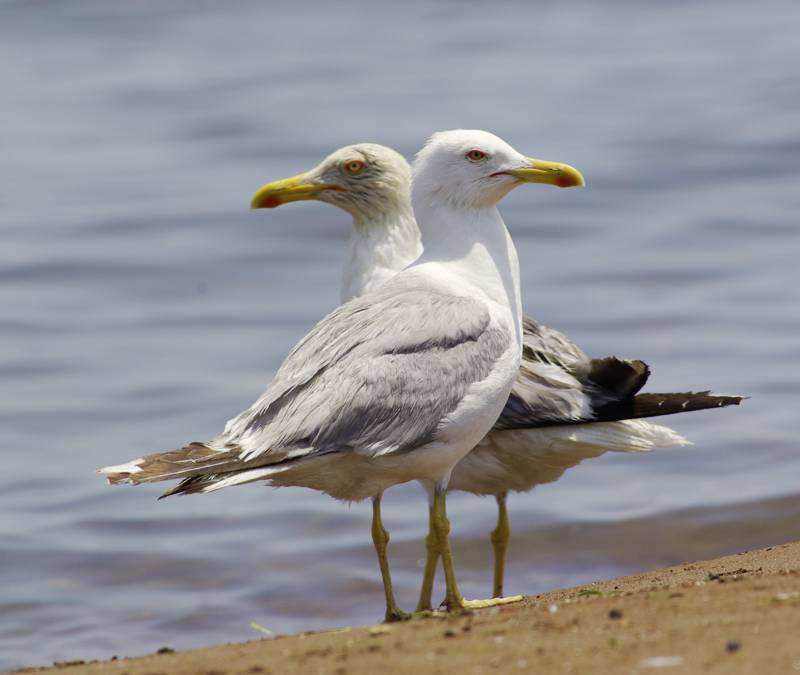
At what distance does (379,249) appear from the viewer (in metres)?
8.48

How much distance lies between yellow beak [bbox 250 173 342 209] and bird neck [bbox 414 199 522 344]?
1.89m

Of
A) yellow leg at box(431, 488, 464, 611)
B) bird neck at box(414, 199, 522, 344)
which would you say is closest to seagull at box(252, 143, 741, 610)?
yellow leg at box(431, 488, 464, 611)

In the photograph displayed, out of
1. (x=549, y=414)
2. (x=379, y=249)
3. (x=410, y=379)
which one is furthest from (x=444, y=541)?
(x=379, y=249)

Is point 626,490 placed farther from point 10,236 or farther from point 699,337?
point 10,236

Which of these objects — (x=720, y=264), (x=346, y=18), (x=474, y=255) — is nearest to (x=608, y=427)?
(x=474, y=255)

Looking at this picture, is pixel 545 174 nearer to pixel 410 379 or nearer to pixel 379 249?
pixel 410 379

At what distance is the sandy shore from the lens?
441cm

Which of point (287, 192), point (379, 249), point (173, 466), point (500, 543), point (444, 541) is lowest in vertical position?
point (444, 541)

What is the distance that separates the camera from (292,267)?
15.3m

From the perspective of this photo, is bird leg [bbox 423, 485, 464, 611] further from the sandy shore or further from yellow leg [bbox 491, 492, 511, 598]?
yellow leg [bbox 491, 492, 511, 598]

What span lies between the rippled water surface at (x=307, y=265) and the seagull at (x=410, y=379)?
108 inches

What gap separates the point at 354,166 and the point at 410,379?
2788mm

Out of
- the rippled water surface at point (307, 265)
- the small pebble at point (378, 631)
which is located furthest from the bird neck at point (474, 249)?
the rippled water surface at point (307, 265)

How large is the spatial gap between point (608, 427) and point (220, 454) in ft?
7.53
